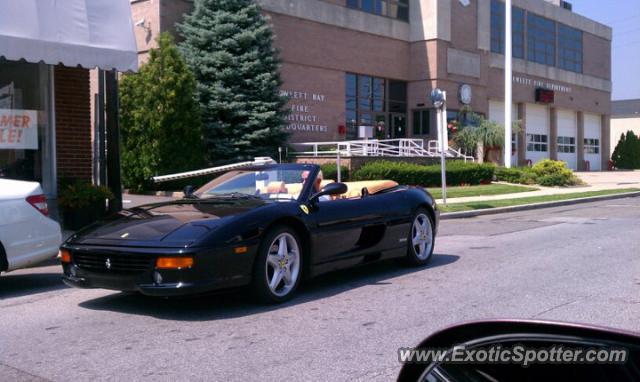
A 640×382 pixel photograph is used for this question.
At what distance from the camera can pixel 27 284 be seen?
322 inches

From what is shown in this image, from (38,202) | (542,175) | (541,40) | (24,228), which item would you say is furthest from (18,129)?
(541,40)

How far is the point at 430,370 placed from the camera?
2.16 meters

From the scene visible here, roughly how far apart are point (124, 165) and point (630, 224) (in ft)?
50.7

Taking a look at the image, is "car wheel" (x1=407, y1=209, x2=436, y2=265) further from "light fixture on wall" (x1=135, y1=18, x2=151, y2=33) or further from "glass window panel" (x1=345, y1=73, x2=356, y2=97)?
"glass window panel" (x1=345, y1=73, x2=356, y2=97)

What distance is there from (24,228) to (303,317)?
3436mm

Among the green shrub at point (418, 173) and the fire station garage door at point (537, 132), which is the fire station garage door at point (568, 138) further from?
the green shrub at point (418, 173)

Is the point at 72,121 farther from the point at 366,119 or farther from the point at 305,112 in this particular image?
the point at 366,119

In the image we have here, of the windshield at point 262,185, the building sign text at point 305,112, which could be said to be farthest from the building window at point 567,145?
the windshield at point 262,185

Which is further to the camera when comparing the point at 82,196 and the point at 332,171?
the point at 332,171

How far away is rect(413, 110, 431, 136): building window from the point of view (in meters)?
37.1

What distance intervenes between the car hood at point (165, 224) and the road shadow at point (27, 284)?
1605 millimetres

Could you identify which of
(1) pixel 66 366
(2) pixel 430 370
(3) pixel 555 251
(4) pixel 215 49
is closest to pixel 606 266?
(3) pixel 555 251

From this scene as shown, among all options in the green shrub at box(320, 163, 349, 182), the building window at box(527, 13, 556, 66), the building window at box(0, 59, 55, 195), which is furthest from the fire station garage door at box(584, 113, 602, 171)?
the building window at box(0, 59, 55, 195)

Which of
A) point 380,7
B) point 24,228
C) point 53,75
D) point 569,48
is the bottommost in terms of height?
point 24,228
